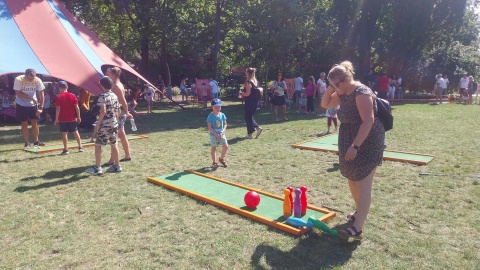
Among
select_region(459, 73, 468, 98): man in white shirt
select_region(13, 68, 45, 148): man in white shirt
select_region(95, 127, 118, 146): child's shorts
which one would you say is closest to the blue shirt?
select_region(95, 127, 118, 146): child's shorts

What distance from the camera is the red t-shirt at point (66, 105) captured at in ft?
26.2

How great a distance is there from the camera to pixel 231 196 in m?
5.37

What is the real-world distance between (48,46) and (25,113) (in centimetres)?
417

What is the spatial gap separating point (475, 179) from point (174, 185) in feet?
15.4

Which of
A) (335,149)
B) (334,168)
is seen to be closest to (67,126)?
(334,168)

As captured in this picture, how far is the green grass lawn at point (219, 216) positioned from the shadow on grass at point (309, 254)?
0.02 metres

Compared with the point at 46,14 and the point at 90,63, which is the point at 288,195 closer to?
the point at 90,63

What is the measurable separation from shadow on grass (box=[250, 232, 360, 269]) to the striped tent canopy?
30.7 feet

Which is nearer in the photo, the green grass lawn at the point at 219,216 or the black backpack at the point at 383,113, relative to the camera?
the green grass lawn at the point at 219,216

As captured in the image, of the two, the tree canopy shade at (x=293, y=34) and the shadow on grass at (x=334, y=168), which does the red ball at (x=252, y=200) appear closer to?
the shadow on grass at (x=334, y=168)

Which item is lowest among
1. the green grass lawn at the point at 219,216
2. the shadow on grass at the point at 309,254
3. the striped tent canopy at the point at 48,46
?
the shadow on grass at the point at 309,254

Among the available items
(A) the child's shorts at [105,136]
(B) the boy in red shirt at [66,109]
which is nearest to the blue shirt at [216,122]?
(A) the child's shorts at [105,136]

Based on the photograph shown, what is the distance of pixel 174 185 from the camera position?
588 centimetres

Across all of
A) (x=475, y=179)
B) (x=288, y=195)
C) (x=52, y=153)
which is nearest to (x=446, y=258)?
(x=288, y=195)
